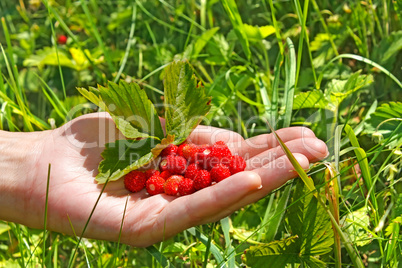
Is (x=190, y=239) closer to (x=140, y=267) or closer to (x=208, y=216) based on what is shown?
(x=140, y=267)

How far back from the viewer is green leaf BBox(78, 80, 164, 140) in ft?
4.12

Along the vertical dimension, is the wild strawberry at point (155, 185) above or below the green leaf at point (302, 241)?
above

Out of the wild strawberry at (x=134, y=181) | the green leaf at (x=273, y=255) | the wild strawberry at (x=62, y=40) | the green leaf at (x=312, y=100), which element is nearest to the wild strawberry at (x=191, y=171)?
the wild strawberry at (x=134, y=181)

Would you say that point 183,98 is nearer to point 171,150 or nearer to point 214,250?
point 171,150

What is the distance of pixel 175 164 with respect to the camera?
1.31 meters

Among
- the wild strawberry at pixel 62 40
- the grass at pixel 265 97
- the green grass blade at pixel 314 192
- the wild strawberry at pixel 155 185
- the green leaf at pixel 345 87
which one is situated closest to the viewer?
the green grass blade at pixel 314 192

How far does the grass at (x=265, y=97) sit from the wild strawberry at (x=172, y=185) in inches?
4.8

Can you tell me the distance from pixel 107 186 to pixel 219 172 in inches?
11.2

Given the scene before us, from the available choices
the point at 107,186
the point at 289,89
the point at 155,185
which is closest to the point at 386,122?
the point at 289,89

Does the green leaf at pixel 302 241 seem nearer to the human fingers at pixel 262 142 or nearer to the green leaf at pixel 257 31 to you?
the human fingers at pixel 262 142

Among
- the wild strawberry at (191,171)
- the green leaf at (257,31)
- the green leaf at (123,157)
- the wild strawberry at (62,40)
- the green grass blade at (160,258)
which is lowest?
the green grass blade at (160,258)

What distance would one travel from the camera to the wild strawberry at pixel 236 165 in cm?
125

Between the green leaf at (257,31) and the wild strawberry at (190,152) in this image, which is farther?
the green leaf at (257,31)

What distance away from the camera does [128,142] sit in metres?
1.31
